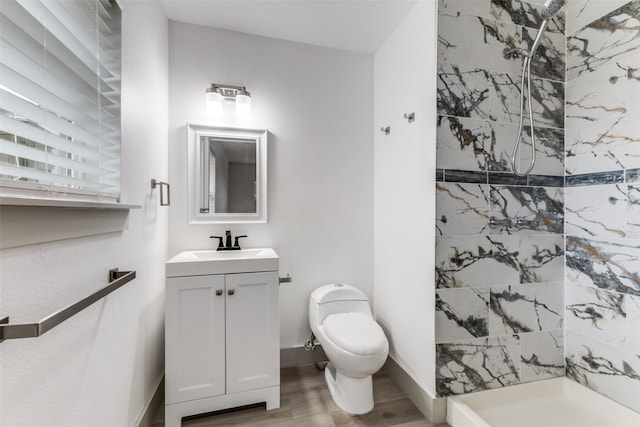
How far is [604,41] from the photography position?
152cm

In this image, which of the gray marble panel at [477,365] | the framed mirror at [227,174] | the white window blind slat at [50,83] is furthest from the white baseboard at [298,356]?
the white window blind slat at [50,83]

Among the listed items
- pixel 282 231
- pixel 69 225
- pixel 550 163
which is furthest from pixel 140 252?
pixel 550 163

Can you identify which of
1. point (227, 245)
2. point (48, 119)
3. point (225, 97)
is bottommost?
point (227, 245)

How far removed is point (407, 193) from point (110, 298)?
5.32 feet

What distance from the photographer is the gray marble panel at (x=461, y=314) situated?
150 centimetres

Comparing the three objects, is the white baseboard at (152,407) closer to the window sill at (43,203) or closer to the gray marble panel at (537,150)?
the window sill at (43,203)

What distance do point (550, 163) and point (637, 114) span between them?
0.41 m

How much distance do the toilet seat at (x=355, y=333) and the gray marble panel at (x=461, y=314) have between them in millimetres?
338

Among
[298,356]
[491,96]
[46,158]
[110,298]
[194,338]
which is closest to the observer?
[46,158]

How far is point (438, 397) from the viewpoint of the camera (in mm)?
1492

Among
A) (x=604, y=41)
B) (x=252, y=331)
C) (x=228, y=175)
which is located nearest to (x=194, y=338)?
(x=252, y=331)

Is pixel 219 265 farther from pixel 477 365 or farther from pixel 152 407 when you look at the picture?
pixel 477 365

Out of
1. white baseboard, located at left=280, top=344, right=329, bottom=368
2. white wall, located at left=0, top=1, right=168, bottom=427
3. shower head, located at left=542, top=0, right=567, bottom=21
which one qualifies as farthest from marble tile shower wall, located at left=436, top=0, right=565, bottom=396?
white wall, located at left=0, top=1, right=168, bottom=427

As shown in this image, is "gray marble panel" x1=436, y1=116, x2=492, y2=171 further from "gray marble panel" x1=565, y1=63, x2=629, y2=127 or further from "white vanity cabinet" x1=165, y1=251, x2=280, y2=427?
"white vanity cabinet" x1=165, y1=251, x2=280, y2=427
